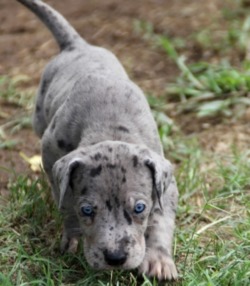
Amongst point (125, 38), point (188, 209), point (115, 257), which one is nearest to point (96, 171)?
point (115, 257)

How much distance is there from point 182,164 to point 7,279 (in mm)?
2280

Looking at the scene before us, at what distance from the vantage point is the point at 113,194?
5129mm

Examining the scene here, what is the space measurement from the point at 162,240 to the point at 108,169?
0.77 m

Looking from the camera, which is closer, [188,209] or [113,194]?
[113,194]

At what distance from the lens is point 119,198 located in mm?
5133

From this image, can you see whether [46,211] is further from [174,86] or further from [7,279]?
[174,86]

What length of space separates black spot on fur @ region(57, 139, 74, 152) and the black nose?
1.10 m

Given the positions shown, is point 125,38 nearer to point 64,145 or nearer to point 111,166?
point 64,145

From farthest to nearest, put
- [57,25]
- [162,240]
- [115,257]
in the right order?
[57,25], [162,240], [115,257]

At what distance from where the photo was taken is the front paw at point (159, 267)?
5.45m

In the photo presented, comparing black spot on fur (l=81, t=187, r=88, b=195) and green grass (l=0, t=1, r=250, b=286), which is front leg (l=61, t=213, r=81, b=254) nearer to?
green grass (l=0, t=1, r=250, b=286)

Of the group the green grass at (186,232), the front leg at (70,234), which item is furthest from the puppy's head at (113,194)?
the front leg at (70,234)

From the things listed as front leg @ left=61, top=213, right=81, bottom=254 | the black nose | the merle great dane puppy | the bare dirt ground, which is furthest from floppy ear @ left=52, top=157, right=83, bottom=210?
the bare dirt ground

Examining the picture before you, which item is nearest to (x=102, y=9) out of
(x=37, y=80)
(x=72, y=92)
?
(x=37, y=80)
